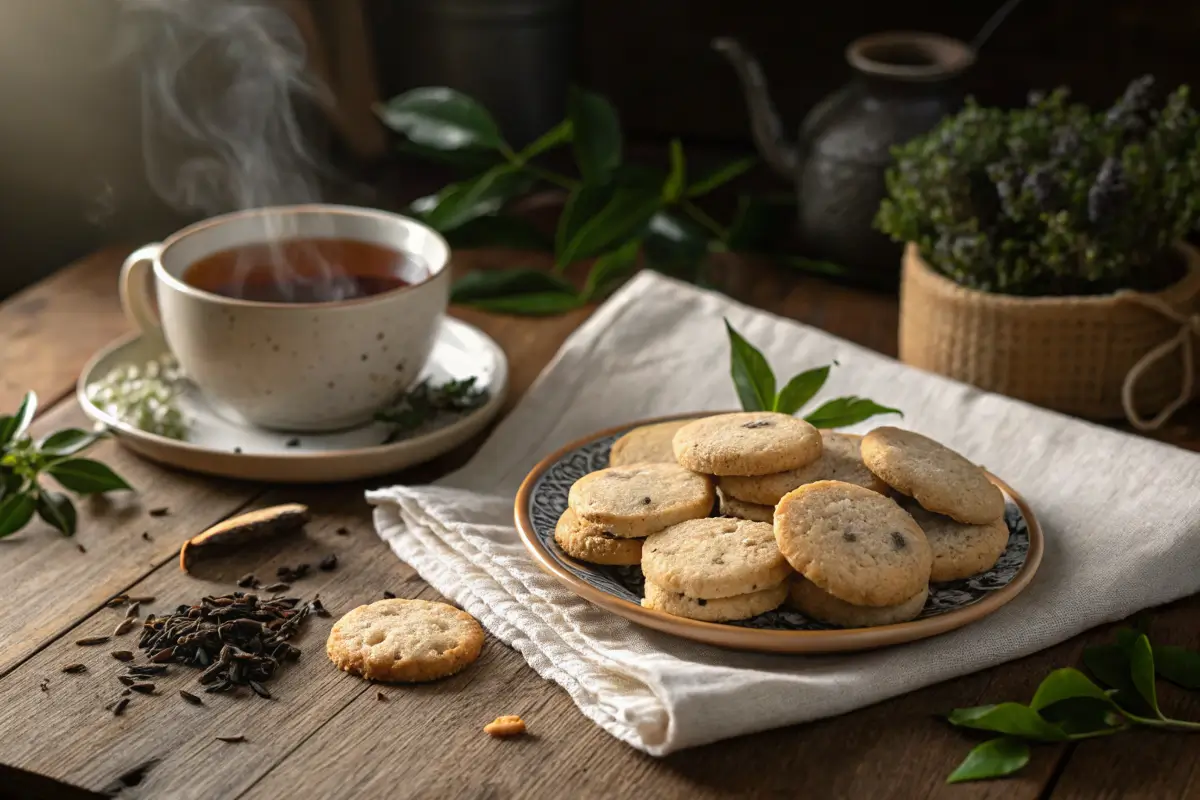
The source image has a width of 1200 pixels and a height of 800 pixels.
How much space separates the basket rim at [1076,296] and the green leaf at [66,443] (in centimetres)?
95

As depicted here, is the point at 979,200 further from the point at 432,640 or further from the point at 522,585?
the point at 432,640

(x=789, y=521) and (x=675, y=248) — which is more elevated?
(x=789, y=521)

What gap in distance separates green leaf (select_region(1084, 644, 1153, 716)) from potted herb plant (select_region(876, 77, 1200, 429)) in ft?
1.55

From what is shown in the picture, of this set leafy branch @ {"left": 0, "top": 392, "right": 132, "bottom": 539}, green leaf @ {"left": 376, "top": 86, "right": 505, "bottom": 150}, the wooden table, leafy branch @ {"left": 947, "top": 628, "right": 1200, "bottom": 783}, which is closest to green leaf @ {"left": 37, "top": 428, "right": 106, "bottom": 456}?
leafy branch @ {"left": 0, "top": 392, "right": 132, "bottom": 539}

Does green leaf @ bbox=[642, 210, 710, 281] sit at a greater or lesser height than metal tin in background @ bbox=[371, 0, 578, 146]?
lesser

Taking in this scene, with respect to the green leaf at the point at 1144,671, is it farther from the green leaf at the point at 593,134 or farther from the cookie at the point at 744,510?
the green leaf at the point at 593,134

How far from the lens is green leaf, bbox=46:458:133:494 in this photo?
126 cm

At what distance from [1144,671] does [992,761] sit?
151mm

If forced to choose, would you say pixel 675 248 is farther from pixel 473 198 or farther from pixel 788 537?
pixel 788 537

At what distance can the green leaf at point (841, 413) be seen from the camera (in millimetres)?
1223

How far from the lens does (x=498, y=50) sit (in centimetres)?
219

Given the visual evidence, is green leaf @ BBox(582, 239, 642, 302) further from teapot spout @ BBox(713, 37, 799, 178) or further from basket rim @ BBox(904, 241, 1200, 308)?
basket rim @ BBox(904, 241, 1200, 308)

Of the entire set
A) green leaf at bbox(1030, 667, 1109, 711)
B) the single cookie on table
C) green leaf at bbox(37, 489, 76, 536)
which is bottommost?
green leaf at bbox(37, 489, 76, 536)

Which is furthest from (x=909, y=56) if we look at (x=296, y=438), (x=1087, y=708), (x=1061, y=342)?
(x=1087, y=708)
